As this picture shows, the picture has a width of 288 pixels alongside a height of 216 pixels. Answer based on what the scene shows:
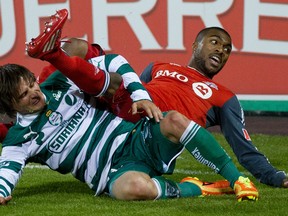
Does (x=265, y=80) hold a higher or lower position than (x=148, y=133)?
lower

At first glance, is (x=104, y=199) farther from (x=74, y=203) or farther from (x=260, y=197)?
(x=260, y=197)

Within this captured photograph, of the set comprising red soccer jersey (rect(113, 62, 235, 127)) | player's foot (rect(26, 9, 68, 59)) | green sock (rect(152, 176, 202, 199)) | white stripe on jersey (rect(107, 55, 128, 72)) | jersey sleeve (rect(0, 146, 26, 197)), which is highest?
player's foot (rect(26, 9, 68, 59))

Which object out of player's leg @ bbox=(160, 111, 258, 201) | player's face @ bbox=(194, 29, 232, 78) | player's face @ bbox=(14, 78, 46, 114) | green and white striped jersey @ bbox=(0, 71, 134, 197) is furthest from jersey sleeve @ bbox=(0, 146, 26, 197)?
player's face @ bbox=(194, 29, 232, 78)

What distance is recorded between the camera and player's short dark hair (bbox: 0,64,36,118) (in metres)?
5.18

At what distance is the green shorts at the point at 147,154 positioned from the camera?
207 inches

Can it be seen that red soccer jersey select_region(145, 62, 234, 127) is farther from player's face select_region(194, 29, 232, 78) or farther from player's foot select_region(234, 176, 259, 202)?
player's foot select_region(234, 176, 259, 202)

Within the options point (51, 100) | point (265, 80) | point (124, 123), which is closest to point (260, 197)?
point (124, 123)

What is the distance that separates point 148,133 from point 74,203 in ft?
2.02

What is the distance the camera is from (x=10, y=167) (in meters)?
5.16

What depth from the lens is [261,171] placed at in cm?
572

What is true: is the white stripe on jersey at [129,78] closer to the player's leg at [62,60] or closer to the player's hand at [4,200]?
the player's leg at [62,60]

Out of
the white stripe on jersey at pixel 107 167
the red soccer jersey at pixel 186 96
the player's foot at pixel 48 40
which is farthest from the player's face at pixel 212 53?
the player's foot at pixel 48 40

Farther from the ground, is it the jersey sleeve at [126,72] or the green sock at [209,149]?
the jersey sleeve at [126,72]

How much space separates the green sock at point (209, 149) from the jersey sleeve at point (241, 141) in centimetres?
65
